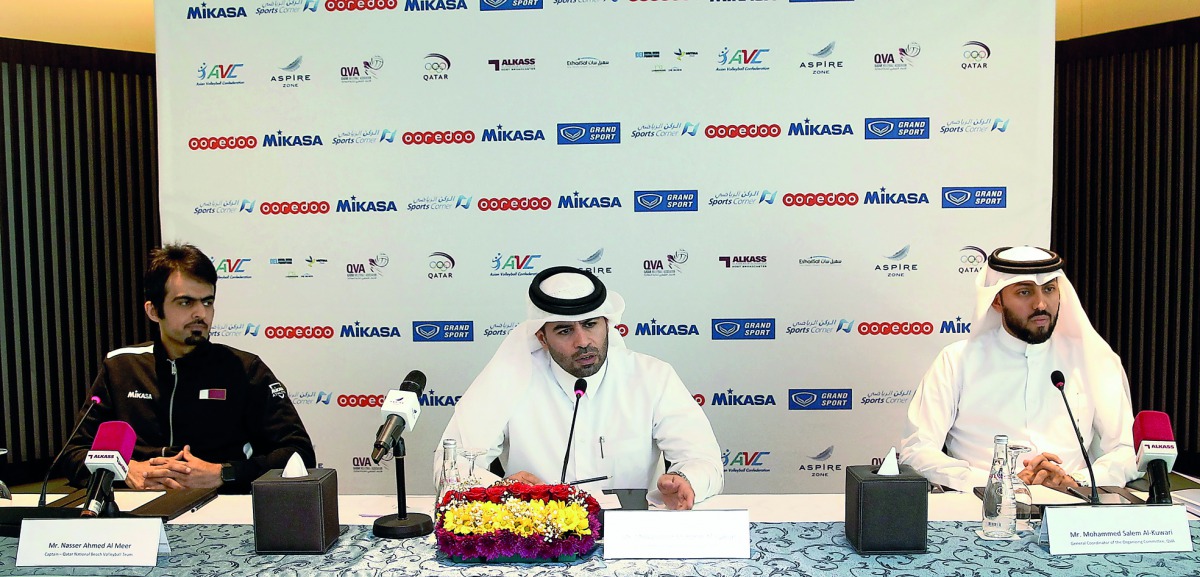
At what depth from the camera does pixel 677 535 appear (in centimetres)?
201

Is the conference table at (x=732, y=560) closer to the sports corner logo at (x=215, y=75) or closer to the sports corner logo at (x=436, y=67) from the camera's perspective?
the sports corner logo at (x=436, y=67)

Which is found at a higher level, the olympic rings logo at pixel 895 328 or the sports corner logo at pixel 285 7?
the sports corner logo at pixel 285 7

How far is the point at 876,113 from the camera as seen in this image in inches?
161

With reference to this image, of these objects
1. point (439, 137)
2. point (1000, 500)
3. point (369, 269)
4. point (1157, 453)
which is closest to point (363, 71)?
point (439, 137)

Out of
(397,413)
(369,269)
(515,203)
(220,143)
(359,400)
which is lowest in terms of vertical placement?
(359,400)

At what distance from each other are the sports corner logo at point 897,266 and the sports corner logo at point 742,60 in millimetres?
1014

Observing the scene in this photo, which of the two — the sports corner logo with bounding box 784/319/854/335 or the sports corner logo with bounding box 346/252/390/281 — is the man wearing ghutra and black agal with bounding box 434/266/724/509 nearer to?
the sports corner logo with bounding box 784/319/854/335

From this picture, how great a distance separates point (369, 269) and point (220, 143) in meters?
0.90

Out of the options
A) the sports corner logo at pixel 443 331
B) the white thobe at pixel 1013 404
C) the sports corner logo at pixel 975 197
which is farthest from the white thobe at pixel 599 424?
the sports corner logo at pixel 975 197

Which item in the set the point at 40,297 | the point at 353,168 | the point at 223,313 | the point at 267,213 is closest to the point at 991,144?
the point at 353,168

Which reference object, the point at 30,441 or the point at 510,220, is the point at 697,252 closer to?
the point at 510,220

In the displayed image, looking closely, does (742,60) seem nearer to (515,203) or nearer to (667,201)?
(667,201)

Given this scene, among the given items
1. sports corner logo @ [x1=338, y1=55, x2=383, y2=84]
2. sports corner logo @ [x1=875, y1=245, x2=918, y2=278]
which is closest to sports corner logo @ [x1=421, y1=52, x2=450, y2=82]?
sports corner logo @ [x1=338, y1=55, x2=383, y2=84]

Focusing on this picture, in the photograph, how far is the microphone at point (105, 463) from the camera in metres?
2.12
